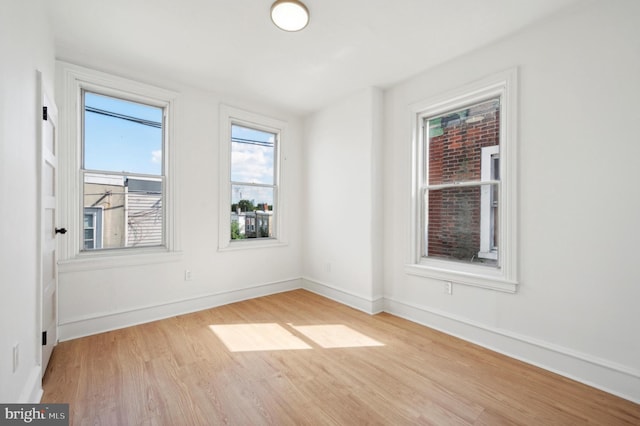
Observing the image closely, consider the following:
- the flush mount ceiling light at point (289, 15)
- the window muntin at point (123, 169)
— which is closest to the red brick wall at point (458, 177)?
the flush mount ceiling light at point (289, 15)

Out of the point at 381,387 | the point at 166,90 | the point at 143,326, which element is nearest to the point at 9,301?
the point at 143,326

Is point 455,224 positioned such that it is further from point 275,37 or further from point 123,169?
point 123,169

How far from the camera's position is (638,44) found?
189 centimetres

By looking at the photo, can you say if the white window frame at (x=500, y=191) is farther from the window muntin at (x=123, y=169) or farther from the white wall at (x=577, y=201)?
the window muntin at (x=123, y=169)

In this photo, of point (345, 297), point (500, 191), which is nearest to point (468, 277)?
point (500, 191)

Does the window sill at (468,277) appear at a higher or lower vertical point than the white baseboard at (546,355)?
higher

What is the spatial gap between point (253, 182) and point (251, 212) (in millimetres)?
433

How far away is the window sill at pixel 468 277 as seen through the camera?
8.09ft

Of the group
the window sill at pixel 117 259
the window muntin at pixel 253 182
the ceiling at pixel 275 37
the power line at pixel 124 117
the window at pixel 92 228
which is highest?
the ceiling at pixel 275 37

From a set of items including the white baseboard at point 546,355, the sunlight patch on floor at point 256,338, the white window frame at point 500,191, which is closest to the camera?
the white baseboard at point 546,355

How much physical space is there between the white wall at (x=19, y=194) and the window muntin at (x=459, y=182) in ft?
10.6

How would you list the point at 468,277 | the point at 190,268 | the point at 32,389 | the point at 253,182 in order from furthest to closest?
the point at 253,182 → the point at 190,268 → the point at 468,277 → the point at 32,389

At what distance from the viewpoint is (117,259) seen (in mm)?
2938

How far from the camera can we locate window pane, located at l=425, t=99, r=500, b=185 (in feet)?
8.88
